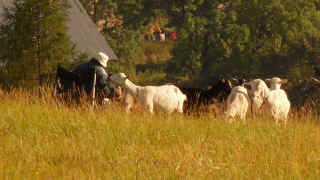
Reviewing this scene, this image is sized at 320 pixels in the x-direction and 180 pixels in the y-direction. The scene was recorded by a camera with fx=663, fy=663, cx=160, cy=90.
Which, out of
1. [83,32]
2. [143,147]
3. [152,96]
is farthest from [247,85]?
[83,32]

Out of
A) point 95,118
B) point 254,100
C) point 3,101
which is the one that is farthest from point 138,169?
point 254,100

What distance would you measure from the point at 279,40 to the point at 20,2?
3079 cm

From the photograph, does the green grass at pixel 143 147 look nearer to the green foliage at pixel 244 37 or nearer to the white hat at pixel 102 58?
the white hat at pixel 102 58

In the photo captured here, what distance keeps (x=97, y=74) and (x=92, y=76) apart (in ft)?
0.45

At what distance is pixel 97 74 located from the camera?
14156 millimetres

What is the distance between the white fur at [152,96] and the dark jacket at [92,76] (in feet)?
0.64

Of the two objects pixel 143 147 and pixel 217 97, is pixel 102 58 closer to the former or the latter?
pixel 217 97

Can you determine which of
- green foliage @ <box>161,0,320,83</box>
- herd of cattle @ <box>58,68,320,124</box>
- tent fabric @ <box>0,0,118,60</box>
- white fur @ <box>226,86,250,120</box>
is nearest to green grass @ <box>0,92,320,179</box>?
white fur @ <box>226,86,250,120</box>

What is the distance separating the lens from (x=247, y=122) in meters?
11.6

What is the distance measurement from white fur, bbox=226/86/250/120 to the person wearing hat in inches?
105

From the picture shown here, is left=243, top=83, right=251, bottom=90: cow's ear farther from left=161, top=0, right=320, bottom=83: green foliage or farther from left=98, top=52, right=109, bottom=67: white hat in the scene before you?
left=161, top=0, right=320, bottom=83: green foliage

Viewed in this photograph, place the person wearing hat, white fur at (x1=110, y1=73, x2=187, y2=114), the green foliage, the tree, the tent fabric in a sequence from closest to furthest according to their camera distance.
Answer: white fur at (x1=110, y1=73, x2=187, y2=114)
the person wearing hat
the tree
the tent fabric
the green foliage

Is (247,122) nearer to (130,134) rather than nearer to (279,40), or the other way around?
(130,134)

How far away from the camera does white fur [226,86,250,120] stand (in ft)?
43.5
